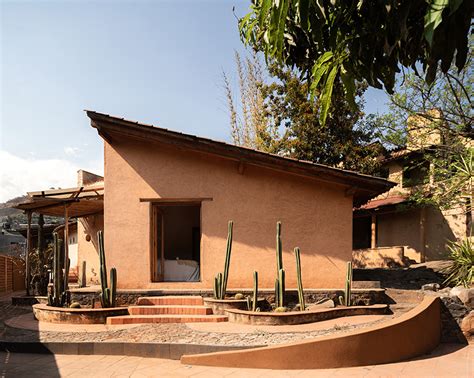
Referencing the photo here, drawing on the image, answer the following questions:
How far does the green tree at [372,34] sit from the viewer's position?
6.81 ft

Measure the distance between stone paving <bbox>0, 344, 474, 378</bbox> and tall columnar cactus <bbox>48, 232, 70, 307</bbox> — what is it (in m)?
2.24

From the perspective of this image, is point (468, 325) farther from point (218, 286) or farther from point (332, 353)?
point (218, 286)

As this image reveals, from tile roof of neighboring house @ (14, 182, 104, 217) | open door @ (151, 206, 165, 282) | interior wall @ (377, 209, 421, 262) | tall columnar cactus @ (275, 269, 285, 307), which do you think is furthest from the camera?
interior wall @ (377, 209, 421, 262)

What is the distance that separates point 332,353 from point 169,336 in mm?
2602

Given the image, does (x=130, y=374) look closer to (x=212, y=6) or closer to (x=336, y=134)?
(x=212, y=6)

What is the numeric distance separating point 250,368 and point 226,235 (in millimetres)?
4034

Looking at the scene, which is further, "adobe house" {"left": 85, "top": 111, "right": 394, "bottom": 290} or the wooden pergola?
the wooden pergola

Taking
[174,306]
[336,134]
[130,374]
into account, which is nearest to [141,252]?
[174,306]

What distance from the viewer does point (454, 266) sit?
9.33 m

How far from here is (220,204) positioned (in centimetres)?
912

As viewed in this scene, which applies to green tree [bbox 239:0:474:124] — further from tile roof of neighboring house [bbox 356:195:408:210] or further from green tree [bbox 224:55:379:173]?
tile roof of neighboring house [bbox 356:195:408:210]

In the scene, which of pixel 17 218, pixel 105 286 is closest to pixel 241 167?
pixel 105 286

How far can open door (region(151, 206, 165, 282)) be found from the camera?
9.30 meters

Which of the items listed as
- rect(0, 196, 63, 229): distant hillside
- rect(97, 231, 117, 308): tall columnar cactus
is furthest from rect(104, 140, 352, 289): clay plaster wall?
rect(0, 196, 63, 229): distant hillside
